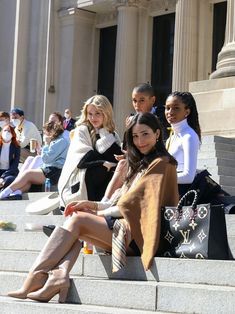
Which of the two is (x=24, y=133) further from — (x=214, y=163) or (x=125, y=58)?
(x=125, y=58)

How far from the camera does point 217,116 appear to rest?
15602 mm

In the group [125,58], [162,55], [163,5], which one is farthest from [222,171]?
[163,5]

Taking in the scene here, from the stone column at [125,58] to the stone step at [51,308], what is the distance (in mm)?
21427

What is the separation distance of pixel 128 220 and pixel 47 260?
31.8 inches

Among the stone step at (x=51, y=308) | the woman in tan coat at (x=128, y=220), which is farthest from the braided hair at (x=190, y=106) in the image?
the stone step at (x=51, y=308)

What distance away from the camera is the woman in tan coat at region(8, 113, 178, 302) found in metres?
7.04

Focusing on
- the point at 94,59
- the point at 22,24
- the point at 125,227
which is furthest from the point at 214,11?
the point at 125,227

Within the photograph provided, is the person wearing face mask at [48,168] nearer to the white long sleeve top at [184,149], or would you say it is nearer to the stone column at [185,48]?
the white long sleeve top at [184,149]

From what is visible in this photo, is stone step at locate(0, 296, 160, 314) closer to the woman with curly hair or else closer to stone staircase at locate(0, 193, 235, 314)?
stone staircase at locate(0, 193, 235, 314)

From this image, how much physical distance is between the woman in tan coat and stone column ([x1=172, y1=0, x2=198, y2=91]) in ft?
58.3

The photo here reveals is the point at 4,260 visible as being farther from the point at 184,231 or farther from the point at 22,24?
the point at 22,24

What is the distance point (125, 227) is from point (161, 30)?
2273 cm

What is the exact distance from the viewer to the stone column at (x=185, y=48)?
25.4 meters

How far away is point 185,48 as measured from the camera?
83.9ft
